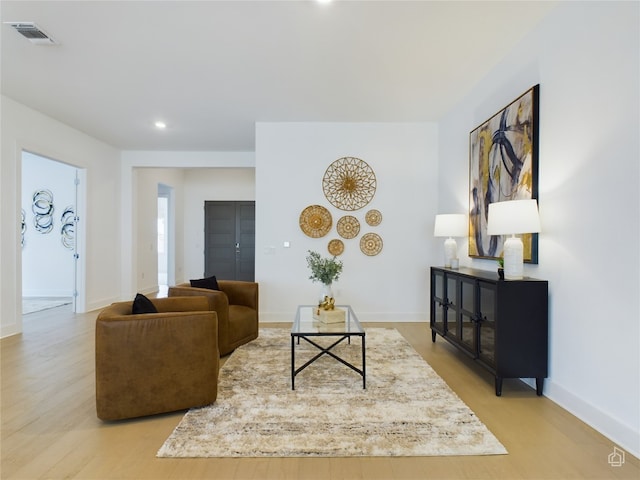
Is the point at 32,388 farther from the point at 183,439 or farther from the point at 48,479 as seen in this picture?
the point at 183,439

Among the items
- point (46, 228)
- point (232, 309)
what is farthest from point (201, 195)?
point (232, 309)

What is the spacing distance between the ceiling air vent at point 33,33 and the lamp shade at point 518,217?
12.3 feet

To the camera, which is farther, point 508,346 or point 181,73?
point 181,73

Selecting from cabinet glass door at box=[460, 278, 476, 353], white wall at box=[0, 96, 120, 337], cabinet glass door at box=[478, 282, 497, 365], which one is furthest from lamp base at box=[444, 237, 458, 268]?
white wall at box=[0, 96, 120, 337]

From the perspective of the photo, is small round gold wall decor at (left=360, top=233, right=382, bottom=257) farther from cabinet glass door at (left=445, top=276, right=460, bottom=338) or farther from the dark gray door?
the dark gray door

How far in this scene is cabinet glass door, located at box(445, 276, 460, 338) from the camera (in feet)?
11.0

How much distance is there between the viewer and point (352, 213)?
4977mm

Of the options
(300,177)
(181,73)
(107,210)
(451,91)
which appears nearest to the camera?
(181,73)

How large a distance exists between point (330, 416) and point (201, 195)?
24.7ft

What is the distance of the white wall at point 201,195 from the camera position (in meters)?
8.73

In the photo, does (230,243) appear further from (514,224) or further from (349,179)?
(514,224)

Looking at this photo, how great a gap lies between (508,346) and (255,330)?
2542mm

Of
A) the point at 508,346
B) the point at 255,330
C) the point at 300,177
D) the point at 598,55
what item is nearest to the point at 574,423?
the point at 508,346

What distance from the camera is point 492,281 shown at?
103 inches
